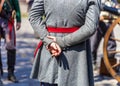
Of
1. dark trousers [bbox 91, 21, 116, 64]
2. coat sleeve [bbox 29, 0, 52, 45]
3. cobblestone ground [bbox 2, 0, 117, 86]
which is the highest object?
coat sleeve [bbox 29, 0, 52, 45]

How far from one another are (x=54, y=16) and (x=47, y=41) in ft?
0.74

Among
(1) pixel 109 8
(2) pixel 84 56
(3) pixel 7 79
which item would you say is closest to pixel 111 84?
(1) pixel 109 8

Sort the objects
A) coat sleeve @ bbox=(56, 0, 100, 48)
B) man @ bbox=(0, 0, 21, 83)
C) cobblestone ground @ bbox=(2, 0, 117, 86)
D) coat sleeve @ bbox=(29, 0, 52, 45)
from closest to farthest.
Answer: coat sleeve @ bbox=(56, 0, 100, 48) → coat sleeve @ bbox=(29, 0, 52, 45) → man @ bbox=(0, 0, 21, 83) → cobblestone ground @ bbox=(2, 0, 117, 86)

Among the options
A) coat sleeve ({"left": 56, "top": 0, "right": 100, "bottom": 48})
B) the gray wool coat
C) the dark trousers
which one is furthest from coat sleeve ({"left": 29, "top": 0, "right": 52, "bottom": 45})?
the dark trousers

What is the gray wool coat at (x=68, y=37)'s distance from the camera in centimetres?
346

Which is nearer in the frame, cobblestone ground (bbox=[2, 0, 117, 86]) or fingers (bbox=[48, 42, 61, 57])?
fingers (bbox=[48, 42, 61, 57])

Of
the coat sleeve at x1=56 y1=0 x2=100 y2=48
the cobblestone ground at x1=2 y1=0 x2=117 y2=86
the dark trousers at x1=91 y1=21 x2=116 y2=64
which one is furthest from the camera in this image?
the dark trousers at x1=91 y1=21 x2=116 y2=64

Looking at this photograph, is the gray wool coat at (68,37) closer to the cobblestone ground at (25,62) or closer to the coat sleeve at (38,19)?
the coat sleeve at (38,19)

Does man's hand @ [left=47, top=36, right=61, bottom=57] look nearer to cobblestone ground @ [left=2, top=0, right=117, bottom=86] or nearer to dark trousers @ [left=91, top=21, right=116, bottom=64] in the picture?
cobblestone ground @ [left=2, top=0, right=117, bottom=86]

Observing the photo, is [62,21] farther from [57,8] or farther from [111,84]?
[111,84]

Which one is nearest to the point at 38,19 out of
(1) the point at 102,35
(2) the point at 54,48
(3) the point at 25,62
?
(2) the point at 54,48

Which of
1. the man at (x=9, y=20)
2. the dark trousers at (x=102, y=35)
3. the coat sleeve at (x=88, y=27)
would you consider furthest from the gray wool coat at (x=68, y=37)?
the dark trousers at (x=102, y=35)

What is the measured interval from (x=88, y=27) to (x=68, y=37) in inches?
7.8

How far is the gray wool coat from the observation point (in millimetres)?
3459
